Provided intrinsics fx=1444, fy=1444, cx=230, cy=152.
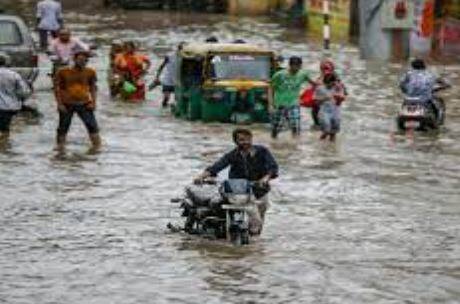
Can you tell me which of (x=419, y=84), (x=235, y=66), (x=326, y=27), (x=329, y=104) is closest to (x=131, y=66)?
(x=235, y=66)

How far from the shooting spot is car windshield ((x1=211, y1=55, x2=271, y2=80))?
24469mm

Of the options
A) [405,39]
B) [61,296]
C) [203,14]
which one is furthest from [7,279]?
[203,14]

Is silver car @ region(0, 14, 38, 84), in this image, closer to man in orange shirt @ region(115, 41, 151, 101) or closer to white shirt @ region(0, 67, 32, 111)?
man in orange shirt @ region(115, 41, 151, 101)

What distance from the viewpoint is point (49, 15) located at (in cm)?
3466

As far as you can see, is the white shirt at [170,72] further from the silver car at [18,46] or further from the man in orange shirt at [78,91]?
the man in orange shirt at [78,91]

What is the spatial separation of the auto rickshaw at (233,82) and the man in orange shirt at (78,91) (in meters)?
3.69

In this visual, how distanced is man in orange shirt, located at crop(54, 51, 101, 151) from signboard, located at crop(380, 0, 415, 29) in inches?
697

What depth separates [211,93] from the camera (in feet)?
80.1

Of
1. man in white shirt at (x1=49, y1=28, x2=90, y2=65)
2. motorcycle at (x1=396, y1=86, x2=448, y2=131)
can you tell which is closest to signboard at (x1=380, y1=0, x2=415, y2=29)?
man in white shirt at (x1=49, y1=28, x2=90, y2=65)

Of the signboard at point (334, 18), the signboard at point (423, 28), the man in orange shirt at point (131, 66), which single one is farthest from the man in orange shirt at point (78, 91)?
the signboard at point (334, 18)

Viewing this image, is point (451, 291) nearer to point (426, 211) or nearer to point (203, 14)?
point (426, 211)

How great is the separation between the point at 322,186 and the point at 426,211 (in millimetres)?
1977

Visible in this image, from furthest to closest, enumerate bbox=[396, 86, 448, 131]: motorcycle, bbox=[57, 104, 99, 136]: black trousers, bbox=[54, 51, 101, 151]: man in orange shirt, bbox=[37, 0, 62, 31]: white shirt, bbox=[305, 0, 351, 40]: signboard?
bbox=[305, 0, 351, 40]: signboard < bbox=[37, 0, 62, 31]: white shirt < bbox=[396, 86, 448, 131]: motorcycle < bbox=[57, 104, 99, 136]: black trousers < bbox=[54, 51, 101, 151]: man in orange shirt

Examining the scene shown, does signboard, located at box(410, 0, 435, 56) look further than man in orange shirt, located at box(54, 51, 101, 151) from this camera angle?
Yes
